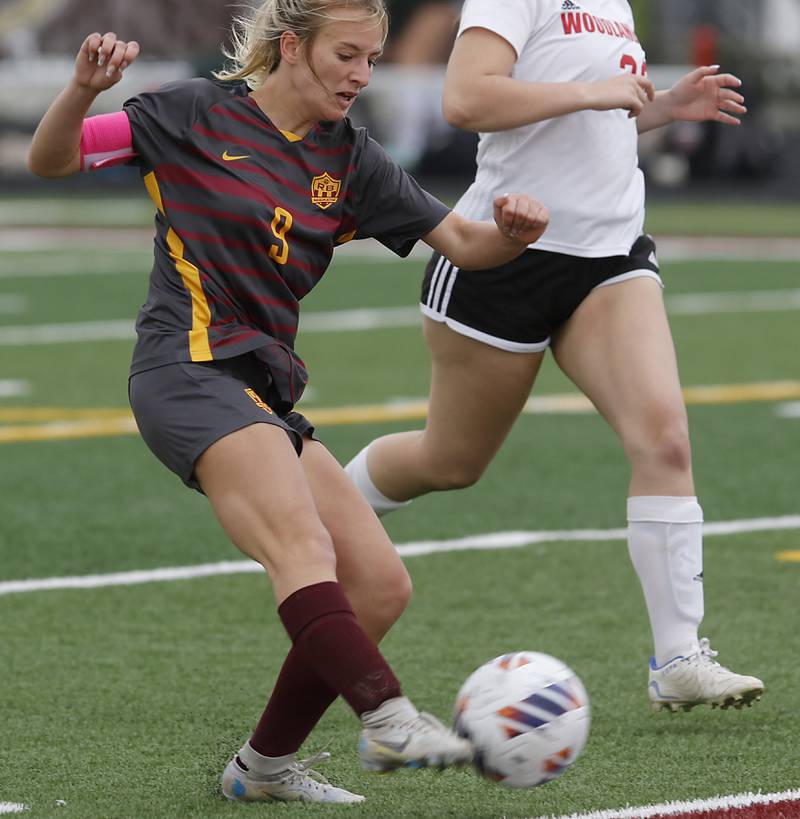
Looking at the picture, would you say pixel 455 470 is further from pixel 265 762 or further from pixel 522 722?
pixel 522 722

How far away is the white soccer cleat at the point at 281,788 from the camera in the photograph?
14.7ft

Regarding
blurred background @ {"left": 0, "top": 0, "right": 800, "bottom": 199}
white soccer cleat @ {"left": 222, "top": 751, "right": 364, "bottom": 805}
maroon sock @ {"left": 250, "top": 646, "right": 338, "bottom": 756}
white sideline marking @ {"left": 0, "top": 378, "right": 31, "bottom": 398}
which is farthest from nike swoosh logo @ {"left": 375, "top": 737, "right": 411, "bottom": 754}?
blurred background @ {"left": 0, "top": 0, "right": 800, "bottom": 199}

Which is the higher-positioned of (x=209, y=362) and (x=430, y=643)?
(x=209, y=362)

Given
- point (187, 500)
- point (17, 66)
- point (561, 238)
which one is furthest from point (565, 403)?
point (17, 66)

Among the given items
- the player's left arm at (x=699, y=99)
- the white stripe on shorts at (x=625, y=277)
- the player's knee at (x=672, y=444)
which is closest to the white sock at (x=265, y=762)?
the player's knee at (x=672, y=444)

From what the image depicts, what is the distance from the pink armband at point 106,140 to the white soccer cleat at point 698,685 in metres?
2.02

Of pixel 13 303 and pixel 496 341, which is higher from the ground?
pixel 496 341

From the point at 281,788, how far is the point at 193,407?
0.95 metres

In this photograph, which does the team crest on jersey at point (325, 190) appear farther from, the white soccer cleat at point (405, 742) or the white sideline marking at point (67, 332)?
the white sideline marking at point (67, 332)

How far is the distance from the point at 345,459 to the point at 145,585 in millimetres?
2688

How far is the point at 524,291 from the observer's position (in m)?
5.51

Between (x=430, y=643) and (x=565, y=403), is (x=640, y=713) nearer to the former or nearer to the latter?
(x=430, y=643)

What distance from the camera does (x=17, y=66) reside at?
39.3 m

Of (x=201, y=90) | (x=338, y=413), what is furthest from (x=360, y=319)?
(x=201, y=90)
